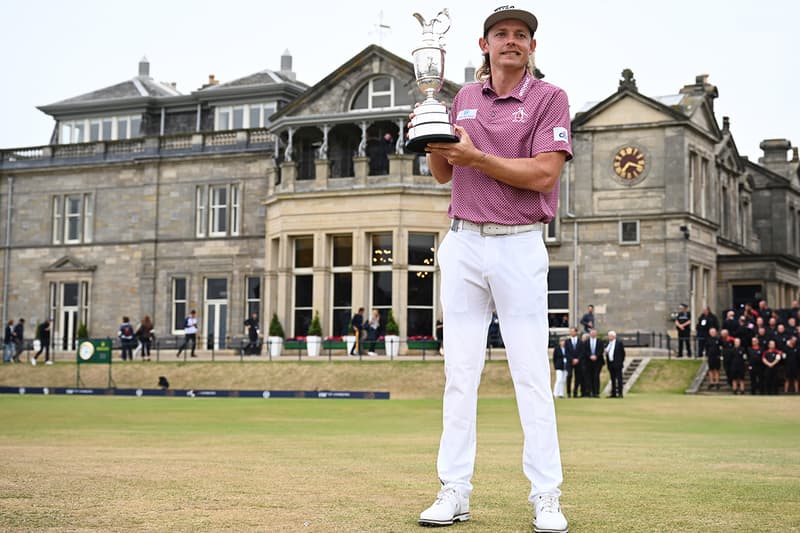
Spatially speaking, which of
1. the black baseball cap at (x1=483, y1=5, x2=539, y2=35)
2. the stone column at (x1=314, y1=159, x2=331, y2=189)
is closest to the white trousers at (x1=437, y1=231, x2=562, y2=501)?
the black baseball cap at (x1=483, y1=5, x2=539, y2=35)

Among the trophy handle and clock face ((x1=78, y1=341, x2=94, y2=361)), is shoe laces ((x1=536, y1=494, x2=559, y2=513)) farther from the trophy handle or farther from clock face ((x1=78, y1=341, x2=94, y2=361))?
clock face ((x1=78, y1=341, x2=94, y2=361))

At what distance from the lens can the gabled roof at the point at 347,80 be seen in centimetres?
4669

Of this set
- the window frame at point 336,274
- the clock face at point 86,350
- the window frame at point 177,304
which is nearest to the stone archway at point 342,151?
the window frame at point 336,274

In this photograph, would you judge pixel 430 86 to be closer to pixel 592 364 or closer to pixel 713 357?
pixel 592 364

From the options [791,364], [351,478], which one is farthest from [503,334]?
[791,364]

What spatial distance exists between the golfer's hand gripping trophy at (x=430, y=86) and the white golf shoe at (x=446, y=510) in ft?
5.56

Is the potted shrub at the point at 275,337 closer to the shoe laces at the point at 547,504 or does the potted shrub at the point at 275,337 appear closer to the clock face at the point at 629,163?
the clock face at the point at 629,163

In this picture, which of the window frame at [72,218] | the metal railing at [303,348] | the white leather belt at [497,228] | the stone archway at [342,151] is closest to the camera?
the white leather belt at [497,228]

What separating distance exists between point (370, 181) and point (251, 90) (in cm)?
1067

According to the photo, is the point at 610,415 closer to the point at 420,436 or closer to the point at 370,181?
the point at 420,436

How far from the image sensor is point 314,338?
43000mm

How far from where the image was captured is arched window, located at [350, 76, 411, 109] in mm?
47216

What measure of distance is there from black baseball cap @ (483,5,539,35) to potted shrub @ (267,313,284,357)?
3856 centimetres

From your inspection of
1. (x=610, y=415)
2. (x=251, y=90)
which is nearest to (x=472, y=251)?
(x=610, y=415)
